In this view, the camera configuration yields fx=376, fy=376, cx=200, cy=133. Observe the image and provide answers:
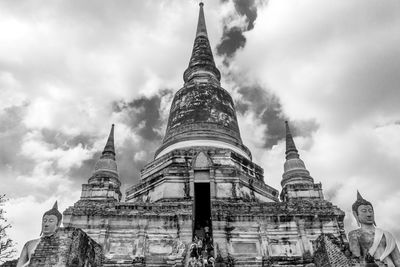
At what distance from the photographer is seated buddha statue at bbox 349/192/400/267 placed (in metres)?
7.35

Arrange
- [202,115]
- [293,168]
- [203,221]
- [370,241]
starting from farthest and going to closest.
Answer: [293,168] → [202,115] → [203,221] → [370,241]

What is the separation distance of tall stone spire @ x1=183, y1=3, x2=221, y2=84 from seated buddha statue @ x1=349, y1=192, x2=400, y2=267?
14763 mm

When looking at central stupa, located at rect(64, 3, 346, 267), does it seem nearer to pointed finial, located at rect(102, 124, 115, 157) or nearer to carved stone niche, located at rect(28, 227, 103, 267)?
pointed finial, located at rect(102, 124, 115, 157)

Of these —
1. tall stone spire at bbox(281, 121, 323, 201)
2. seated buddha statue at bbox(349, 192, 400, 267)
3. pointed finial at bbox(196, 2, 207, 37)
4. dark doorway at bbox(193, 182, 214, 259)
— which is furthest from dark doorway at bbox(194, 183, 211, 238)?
pointed finial at bbox(196, 2, 207, 37)

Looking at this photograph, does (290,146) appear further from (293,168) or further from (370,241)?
(370,241)

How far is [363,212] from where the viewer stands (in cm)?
799

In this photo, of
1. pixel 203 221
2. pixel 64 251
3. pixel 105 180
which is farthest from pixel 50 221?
pixel 105 180

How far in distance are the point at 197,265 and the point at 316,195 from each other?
9207 mm

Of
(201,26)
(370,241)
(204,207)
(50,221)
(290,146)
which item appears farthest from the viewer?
(201,26)

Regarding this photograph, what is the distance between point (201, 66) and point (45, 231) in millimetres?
15112

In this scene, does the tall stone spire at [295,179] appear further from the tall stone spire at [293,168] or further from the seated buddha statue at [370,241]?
the seated buddha statue at [370,241]

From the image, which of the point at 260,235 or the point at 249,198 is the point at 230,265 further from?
the point at 249,198

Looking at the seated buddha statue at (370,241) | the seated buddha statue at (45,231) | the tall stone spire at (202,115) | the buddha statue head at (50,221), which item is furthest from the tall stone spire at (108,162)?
the seated buddha statue at (370,241)

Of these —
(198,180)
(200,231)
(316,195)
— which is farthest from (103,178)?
(316,195)
